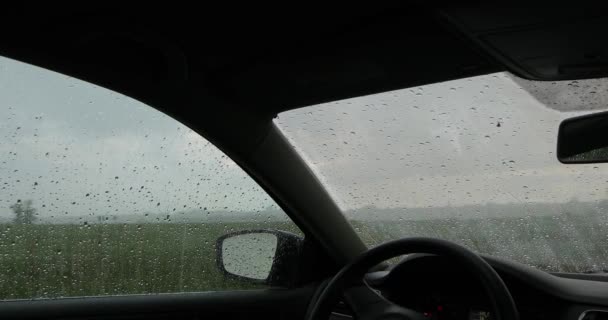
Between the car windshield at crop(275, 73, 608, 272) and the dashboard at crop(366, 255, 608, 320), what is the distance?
0.98 ft

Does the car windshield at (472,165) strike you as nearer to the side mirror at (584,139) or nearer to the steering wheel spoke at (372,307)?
the side mirror at (584,139)

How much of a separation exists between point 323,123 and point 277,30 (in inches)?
32.9

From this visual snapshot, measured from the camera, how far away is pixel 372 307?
2959mm

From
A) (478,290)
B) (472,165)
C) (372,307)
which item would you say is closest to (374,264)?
(372,307)

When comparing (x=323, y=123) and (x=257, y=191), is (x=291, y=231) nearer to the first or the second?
(x=257, y=191)

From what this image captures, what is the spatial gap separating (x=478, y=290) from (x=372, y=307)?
476 mm

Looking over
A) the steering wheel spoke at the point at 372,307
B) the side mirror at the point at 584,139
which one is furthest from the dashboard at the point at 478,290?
the side mirror at the point at 584,139

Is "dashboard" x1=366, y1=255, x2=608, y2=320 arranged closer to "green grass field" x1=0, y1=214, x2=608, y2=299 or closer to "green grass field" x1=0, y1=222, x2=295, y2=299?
"green grass field" x1=0, y1=214, x2=608, y2=299

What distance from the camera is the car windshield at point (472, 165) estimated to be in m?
3.19

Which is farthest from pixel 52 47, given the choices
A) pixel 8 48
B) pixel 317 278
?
pixel 317 278

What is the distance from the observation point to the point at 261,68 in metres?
3.12

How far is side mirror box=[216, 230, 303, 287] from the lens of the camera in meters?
3.77

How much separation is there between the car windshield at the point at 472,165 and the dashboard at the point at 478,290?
30cm

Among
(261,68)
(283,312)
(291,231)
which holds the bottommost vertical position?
(283,312)
